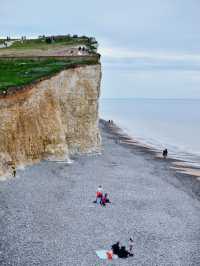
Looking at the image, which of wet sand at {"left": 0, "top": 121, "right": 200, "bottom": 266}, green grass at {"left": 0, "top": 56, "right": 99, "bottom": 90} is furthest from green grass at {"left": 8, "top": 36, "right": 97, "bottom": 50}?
→ wet sand at {"left": 0, "top": 121, "right": 200, "bottom": 266}

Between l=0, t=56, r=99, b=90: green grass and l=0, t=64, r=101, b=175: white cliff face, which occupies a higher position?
l=0, t=56, r=99, b=90: green grass

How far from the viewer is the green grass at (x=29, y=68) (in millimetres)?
36844

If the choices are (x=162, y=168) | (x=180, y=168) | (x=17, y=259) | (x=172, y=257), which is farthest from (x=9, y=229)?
(x=180, y=168)

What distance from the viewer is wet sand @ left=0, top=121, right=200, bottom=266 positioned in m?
21.2

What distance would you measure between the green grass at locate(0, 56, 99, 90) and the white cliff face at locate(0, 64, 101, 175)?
66 centimetres

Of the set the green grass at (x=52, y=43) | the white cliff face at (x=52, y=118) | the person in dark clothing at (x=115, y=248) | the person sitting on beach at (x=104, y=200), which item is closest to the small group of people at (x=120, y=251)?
the person in dark clothing at (x=115, y=248)

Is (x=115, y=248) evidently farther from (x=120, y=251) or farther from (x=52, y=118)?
(x=52, y=118)

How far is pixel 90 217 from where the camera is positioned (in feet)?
86.8

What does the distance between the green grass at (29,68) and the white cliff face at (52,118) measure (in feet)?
2.17

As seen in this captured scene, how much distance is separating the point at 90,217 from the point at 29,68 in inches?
890

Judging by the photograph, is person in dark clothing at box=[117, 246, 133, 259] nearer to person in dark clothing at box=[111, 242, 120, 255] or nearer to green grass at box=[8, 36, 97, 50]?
person in dark clothing at box=[111, 242, 120, 255]

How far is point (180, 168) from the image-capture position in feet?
162

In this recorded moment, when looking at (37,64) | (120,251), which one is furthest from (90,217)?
(37,64)

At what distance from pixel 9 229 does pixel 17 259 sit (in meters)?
3.03
